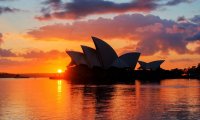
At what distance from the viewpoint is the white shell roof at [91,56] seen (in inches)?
4658

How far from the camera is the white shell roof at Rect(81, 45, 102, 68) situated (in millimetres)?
118312

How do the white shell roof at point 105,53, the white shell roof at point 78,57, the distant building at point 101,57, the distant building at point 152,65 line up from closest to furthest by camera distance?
the white shell roof at point 105,53 < the distant building at point 101,57 < the white shell roof at point 78,57 < the distant building at point 152,65

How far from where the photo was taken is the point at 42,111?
31781mm

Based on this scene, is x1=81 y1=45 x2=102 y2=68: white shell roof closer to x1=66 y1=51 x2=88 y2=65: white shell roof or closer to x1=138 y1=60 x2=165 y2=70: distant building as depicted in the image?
x1=66 y1=51 x2=88 y2=65: white shell roof

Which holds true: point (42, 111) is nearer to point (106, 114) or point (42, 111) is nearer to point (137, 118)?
point (106, 114)

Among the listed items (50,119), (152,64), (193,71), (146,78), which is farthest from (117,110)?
(193,71)

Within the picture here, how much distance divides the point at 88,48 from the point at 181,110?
8795 centimetres

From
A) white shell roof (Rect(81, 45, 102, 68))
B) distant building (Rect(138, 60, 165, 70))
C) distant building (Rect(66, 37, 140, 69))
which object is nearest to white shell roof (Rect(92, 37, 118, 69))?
distant building (Rect(66, 37, 140, 69))

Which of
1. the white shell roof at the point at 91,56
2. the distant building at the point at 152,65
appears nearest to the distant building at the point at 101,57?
the white shell roof at the point at 91,56

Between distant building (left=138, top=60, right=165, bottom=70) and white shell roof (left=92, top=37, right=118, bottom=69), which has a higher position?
white shell roof (left=92, top=37, right=118, bottom=69)

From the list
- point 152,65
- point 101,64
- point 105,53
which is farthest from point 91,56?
point 152,65

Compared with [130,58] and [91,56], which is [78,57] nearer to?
[91,56]

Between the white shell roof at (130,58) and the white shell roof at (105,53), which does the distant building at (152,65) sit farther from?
the white shell roof at (105,53)

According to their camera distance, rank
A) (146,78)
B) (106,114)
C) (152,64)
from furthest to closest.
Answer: (152,64) → (146,78) → (106,114)
